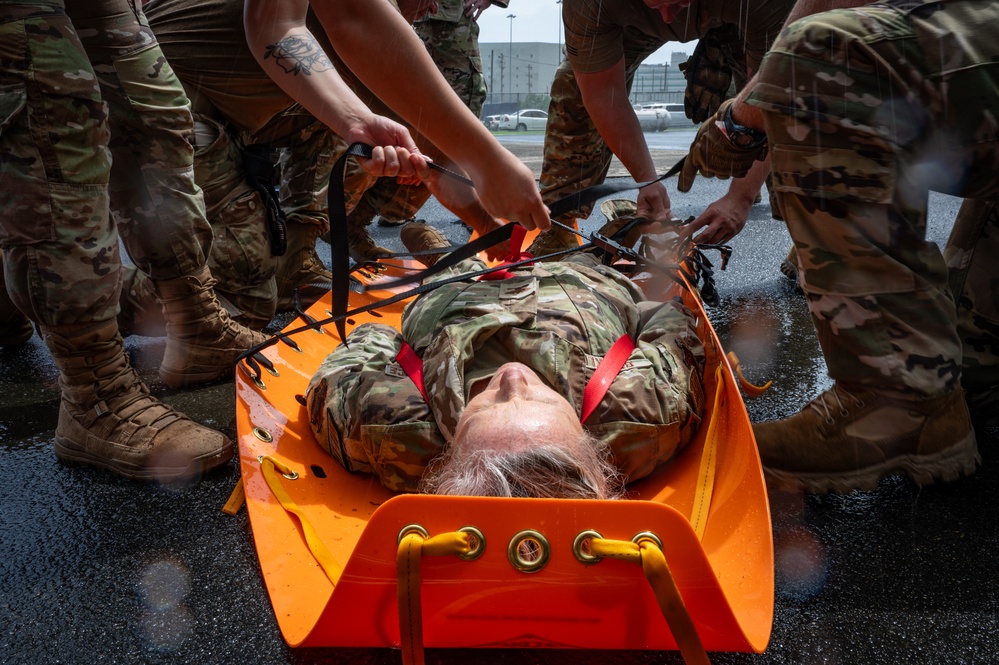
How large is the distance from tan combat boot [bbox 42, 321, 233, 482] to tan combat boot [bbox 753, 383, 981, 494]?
1497 millimetres

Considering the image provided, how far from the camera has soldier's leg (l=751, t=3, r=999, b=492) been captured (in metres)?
1.47

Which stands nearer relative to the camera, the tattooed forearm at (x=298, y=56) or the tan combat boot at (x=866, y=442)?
the tan combat boot at (x=866, y=442)

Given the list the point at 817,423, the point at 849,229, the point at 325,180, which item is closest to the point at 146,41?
the point at 325,180

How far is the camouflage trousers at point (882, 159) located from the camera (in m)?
1.44

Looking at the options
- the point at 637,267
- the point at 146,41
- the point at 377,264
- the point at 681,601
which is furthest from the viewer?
the point at 377,264

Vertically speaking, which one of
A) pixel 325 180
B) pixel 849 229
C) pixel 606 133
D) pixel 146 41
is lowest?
pixel 325 180

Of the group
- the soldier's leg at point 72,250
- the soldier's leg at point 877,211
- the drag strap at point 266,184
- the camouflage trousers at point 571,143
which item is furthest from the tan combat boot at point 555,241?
the soldier's leg at point 72,250

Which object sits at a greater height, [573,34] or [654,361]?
[573,34]

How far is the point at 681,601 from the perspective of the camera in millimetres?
991

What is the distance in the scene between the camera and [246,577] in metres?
1.53

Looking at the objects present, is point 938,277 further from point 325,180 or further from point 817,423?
point 325,180

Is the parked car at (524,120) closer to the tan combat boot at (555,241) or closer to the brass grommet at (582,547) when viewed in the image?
the tan combat boot at (555,241)

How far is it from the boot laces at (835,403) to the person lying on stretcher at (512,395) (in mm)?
290

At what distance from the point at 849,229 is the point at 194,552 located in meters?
1.64
